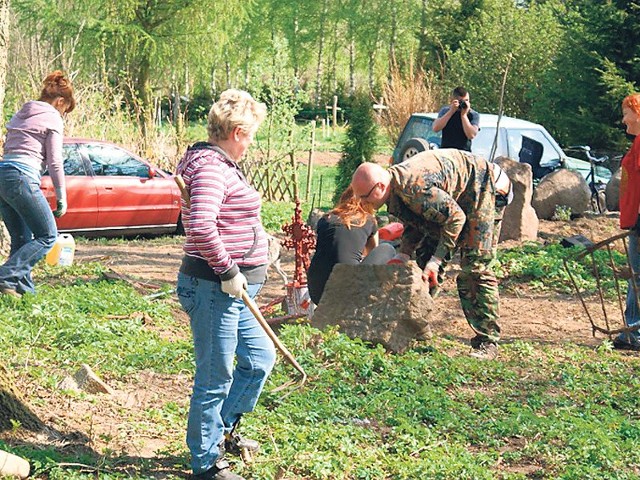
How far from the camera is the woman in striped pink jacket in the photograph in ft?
13.7

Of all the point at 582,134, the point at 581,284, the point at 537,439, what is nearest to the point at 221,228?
the point at 537,439

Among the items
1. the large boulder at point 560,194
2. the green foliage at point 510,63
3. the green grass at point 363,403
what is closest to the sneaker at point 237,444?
the green grass at point 363,403

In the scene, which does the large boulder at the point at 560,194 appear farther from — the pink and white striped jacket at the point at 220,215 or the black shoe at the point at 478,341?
the pink and white striped jacket at the point at 220,215

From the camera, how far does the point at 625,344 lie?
7.93 meters

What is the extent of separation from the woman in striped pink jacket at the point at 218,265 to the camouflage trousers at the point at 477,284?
9.24ft

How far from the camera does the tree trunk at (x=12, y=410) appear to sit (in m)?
4.70

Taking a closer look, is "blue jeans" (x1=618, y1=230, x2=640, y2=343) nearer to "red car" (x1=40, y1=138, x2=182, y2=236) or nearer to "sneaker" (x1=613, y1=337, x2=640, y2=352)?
"sneaker" (x1=613, y1=337, x2=640, y2=352)

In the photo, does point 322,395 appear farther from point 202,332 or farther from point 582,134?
point 582,134

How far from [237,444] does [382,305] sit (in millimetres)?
2485

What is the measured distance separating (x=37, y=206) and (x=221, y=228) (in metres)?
3.59

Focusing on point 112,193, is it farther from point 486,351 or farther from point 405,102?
point 405,102

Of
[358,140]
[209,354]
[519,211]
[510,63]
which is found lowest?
[519,211]

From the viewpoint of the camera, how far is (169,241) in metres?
13.9

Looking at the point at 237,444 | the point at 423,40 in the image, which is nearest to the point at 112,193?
the point at 237,444
